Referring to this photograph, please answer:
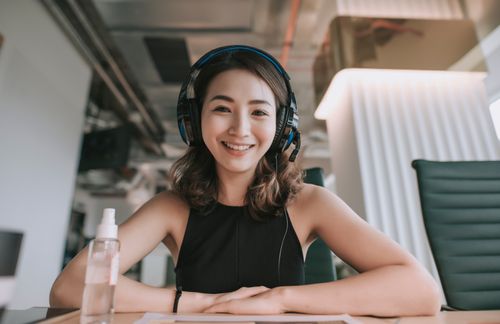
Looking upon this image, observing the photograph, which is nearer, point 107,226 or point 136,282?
point 107,226

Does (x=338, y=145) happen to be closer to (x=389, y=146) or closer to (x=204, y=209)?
(x=389, y=146)

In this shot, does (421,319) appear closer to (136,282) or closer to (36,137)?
(136,282)

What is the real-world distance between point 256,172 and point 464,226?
31.7 inches

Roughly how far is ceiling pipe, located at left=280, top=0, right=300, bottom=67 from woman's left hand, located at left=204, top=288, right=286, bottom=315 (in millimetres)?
2680

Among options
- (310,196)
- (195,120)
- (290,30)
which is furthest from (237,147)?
(290,30)

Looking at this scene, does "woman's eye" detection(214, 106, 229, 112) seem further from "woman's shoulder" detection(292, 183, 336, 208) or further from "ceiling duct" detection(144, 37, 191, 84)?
"ceiling duct" detection(144, 37, 191, 84)

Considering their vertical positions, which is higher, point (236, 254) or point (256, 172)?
point (256, 172)

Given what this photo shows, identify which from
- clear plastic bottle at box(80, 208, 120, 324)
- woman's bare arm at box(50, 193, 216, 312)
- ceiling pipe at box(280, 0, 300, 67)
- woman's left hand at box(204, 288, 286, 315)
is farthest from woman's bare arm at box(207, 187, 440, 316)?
ceiling pipe at box(280, 0, 300, 67)

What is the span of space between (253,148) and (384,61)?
1.47 meters

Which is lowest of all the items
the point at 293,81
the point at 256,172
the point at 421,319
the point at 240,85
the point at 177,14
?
the point at 421,319

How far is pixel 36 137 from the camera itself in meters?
2.83

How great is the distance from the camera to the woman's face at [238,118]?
93 cm

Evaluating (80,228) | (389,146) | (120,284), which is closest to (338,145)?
(389,146)

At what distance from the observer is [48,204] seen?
9.86 feet
